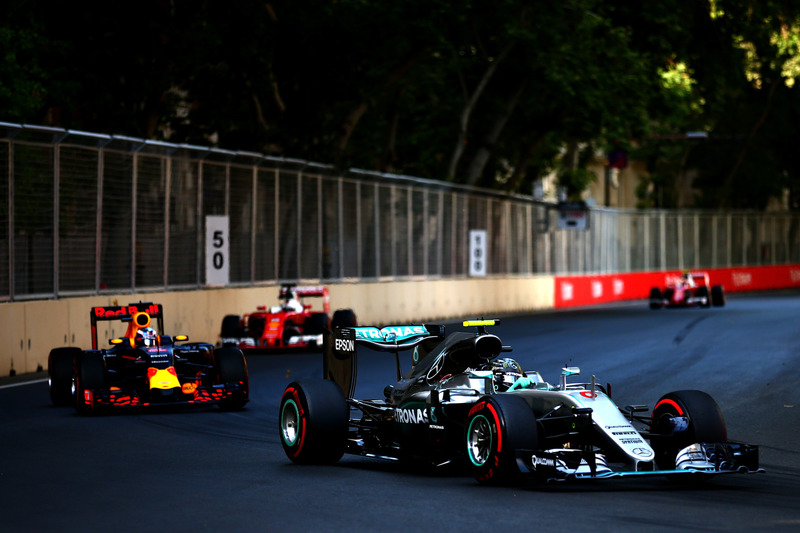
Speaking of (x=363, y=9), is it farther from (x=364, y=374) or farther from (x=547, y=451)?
(x=547, y=451)

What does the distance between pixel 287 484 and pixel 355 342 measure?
180cm

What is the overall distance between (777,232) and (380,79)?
124 feet

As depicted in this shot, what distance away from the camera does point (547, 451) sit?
898 cm

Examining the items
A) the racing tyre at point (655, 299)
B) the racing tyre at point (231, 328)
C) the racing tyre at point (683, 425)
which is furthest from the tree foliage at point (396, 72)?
the racing tyre at point (683, 425)

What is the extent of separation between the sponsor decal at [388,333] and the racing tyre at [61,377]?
5331mm

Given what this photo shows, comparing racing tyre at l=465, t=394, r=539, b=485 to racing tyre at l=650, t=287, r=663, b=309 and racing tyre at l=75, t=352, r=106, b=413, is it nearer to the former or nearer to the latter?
racing tyre at l=75, t=352, r=106, b=413

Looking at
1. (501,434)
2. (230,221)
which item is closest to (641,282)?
(230,221)

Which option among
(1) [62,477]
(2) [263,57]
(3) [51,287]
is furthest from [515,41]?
(1) [62,477]

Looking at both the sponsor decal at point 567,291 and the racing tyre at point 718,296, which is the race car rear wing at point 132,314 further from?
the sponsor decal at point 567,291

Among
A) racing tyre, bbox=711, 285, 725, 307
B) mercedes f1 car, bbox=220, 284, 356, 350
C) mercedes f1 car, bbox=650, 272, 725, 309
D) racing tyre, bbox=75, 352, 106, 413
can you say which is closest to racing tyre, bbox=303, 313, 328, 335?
mercedes f1 car, bbox=220, 284, 356, 350

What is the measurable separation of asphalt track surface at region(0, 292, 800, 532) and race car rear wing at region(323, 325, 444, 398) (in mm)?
696

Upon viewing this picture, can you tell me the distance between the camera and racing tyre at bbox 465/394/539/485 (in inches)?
353

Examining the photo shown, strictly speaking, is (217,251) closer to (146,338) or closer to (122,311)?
(122,311)

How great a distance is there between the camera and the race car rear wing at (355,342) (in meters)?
11.5
